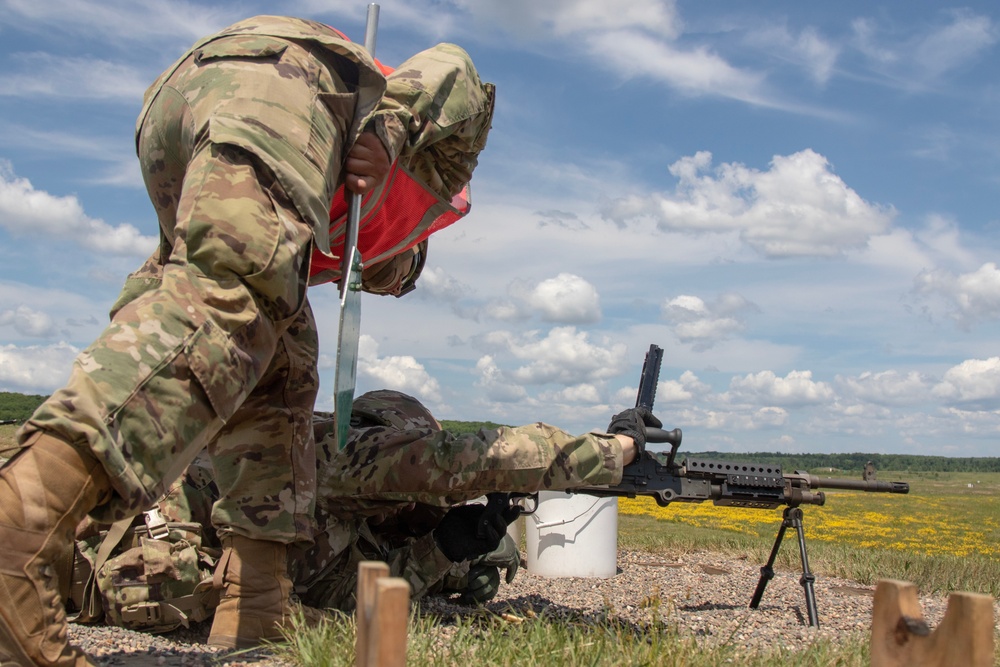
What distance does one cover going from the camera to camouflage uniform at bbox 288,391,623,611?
3615 mm

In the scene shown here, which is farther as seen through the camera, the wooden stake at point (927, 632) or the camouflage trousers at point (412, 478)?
the camouflage trousers at point (412, 478)

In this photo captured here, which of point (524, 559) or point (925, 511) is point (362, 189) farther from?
point (925, 511)

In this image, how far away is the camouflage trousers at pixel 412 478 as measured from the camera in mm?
3613

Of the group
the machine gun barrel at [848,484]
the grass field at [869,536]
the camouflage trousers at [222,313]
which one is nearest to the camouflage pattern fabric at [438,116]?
the camouflage trousers at [222,313]

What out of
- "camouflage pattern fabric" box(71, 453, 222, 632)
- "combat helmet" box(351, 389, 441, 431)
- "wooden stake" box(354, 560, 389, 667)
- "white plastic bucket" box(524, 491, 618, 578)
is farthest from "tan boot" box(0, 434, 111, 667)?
"white plastic bucket" box(524, 491, 618, 578)

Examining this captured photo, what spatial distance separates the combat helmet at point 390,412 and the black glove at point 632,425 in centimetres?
86

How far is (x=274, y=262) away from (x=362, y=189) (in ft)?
2.93

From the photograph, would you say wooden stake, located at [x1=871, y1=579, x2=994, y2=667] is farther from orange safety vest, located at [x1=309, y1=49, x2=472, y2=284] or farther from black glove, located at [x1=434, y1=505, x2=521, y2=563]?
black glove, located at [x1=434, y1=505, x2=521, y2=563]

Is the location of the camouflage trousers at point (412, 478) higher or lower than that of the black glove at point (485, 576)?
higher

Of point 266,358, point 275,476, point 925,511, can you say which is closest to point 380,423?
point 275,476

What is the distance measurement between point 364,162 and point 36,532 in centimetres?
169

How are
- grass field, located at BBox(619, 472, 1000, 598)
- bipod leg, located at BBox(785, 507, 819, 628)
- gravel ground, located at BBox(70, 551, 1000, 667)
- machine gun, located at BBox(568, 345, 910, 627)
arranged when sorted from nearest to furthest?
gravel ground, located at BBox(70, 551, 1000, 667), machine gun, located at BBox(568, 345, 910, 627), bipod leg, located at BBox(785, 507, 819, 628), grass field, located at BBox(619, 472, 1000, 598)

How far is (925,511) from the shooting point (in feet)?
75.7

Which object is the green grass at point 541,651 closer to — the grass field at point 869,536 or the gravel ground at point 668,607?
the gravel ground at point 668,607
